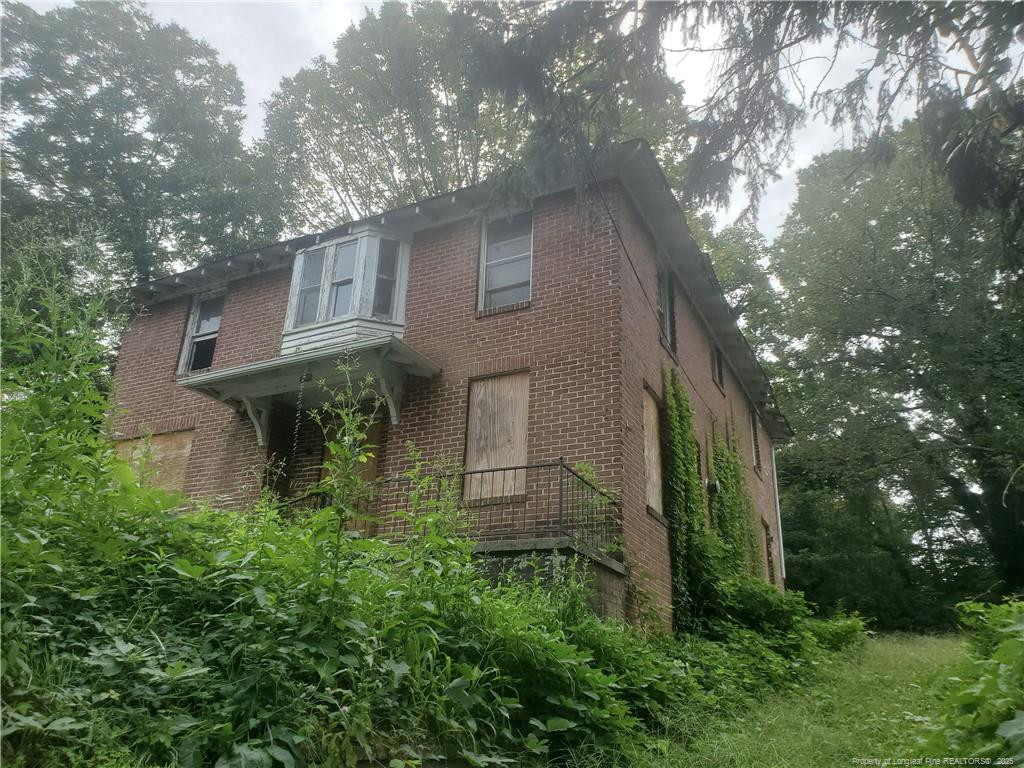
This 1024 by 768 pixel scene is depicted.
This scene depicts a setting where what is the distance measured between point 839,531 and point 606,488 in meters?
21.4

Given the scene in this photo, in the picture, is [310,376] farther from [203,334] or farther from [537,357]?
[203,334]

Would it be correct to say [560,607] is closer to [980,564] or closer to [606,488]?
[606,488]

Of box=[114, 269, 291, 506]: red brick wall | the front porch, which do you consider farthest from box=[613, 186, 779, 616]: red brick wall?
box=[114, 269, 291, 506]: red brick wall

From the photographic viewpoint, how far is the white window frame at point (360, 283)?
11.7 m

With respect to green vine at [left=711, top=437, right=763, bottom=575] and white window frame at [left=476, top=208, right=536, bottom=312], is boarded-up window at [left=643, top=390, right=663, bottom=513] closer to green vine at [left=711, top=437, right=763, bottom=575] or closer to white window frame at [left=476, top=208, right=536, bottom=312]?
green vine at [left=711, top=437, right=763, bottom=575]

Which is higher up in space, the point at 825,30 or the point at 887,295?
the point at 887,295

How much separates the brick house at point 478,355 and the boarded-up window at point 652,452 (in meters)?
0.06

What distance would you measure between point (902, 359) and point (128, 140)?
25.3m

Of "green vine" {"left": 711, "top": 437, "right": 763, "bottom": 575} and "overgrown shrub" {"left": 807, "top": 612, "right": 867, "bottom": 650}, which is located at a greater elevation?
"green vine" {"left": 711, "top": 437, "right": 763, "bottom": 575}

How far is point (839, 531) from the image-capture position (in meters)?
26.9

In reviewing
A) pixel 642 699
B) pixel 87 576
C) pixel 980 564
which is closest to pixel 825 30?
pixel 642 699

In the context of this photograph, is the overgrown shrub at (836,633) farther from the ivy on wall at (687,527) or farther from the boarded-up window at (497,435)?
the boarded-up window at (497,435)

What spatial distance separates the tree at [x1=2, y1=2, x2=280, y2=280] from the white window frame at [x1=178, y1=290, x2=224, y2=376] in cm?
710

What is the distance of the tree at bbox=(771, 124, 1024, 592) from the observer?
20.9 meters
